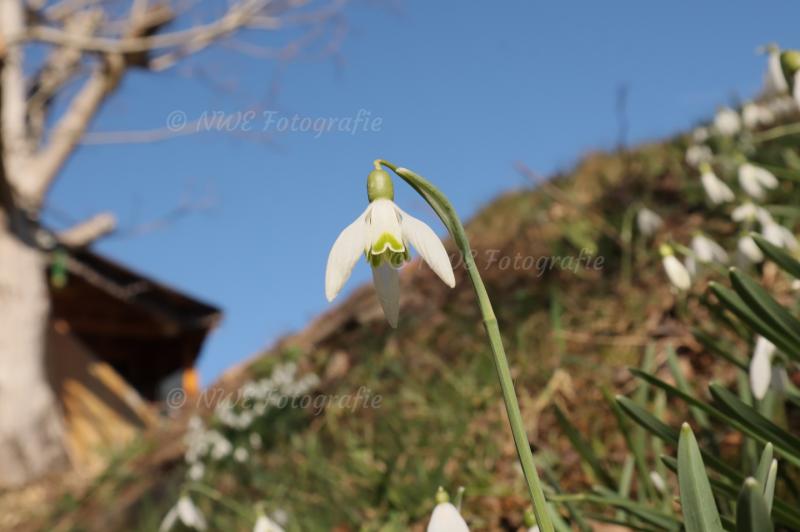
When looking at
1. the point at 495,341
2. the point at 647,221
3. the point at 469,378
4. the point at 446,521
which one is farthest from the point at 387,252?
the point at 647,221

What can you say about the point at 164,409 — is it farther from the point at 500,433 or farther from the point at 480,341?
the point at 500,433

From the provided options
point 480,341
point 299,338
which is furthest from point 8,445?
point 480,341

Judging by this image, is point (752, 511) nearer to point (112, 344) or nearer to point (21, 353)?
point (21, 353)

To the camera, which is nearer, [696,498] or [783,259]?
[696,498]

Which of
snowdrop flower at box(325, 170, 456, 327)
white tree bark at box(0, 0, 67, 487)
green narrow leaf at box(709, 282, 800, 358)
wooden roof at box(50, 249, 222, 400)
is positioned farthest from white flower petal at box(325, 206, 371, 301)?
wooden roof at box(50, 249, 222, 400)

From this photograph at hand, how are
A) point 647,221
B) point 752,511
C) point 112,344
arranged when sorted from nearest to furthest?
1. point 752,511
2. point 647,221
3. point 112,344
